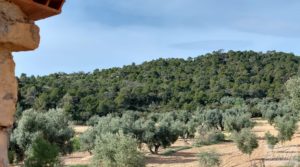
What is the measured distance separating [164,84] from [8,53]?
89359 mm

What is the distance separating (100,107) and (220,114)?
801 inches

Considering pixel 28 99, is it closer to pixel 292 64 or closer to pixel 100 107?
pixel 100 107

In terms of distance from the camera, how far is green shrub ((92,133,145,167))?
896 inches

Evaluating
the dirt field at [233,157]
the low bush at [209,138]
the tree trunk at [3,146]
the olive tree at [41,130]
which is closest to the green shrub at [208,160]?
the dirt field at [233,157]

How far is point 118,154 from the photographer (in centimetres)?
2298

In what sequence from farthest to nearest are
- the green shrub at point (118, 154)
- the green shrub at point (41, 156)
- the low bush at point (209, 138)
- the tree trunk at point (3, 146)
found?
the low bush at point (209, 138)
the green shrub at point (118, 154)
the green shrub at point (41, 156)
the tree trunk at point (3, 146)

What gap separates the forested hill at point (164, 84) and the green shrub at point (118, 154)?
42.7 m

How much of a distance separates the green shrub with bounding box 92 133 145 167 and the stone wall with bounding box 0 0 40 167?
19821 millimetres

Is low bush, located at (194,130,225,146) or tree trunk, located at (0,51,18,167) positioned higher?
tree trunk, located at (0,51,18,167)

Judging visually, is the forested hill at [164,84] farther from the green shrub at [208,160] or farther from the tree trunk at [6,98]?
the tree trunk at [6,98]

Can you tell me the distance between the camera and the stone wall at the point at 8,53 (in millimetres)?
3027

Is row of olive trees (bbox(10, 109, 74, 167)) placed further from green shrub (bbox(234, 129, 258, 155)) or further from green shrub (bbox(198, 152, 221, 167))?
green shrub (bbox(234, 129, 258, 155))

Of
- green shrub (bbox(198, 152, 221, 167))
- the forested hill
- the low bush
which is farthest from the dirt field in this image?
the forested hill

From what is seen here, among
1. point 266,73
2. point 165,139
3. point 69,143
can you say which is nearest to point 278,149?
point 165,139
